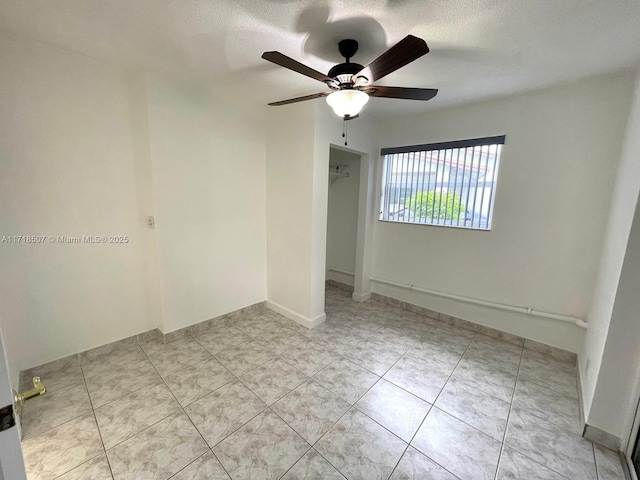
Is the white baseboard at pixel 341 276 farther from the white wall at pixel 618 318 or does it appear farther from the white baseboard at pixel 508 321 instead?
the white wall at pixel 618 318

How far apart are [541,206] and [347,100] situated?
216cm

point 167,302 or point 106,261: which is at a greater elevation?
point 106,261

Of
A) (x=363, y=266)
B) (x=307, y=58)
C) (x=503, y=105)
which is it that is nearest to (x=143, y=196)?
(x=307, y=58)

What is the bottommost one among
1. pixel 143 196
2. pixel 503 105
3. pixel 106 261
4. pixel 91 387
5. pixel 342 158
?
pixel 91 387

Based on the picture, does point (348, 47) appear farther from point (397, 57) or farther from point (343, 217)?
point (343, 217)

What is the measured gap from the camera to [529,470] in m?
1.47

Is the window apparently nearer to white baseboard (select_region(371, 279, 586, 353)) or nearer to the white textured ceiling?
the white textured ceiling

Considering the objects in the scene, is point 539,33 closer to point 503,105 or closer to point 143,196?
point 503,105

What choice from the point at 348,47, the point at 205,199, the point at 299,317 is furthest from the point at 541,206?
the point at 205,199

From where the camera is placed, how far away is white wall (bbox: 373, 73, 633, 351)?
85.7 inches

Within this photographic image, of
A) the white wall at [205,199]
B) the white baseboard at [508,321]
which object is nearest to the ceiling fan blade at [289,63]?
the white wall at [205,199]

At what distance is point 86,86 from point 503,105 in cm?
370

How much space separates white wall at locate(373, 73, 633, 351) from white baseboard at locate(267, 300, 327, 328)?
1.51 m

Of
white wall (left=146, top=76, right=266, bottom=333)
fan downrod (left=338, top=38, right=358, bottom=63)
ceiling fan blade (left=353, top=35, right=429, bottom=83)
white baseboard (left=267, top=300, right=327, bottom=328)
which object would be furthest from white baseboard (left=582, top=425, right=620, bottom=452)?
white wall (left=146, top=76, right=266, bottom=333)
